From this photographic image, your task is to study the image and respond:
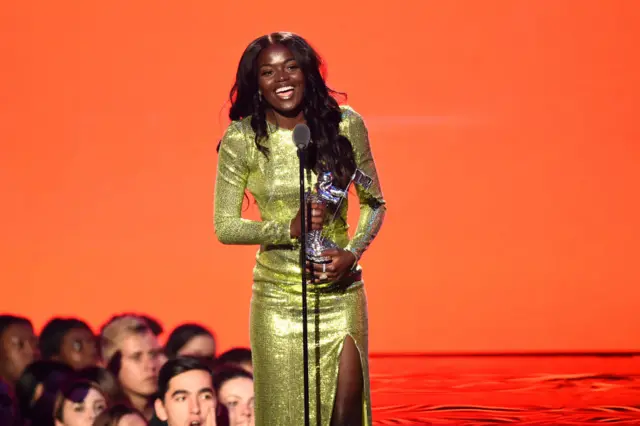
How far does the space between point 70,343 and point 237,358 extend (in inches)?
26.2

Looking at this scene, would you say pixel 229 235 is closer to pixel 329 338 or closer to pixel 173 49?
pixel 329 338

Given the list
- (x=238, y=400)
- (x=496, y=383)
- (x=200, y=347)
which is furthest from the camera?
(x=496, y=383)

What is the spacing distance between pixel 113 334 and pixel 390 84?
1.47m

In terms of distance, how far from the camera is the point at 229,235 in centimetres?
271

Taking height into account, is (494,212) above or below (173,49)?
below

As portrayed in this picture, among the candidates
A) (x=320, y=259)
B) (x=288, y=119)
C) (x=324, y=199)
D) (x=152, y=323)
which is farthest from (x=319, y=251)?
(x=152, y=323)

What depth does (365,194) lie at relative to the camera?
110 inches

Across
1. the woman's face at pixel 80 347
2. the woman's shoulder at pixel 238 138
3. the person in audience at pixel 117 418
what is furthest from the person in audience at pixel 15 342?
the woman's shoulder at pixel 238 138

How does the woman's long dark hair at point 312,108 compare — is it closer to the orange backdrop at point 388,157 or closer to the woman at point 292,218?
the woman at point 292,218

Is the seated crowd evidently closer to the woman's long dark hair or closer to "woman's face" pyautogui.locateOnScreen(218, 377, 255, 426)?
"woman's face" pyautogui.locateOnScreen(218, 377, 255, 426)

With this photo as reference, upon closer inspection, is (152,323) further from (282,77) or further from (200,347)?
(282,77)

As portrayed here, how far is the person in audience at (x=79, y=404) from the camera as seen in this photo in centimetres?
417

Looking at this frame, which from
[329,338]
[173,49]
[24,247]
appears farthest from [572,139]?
[24,247]

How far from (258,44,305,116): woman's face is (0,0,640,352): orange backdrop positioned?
55.3 inches
